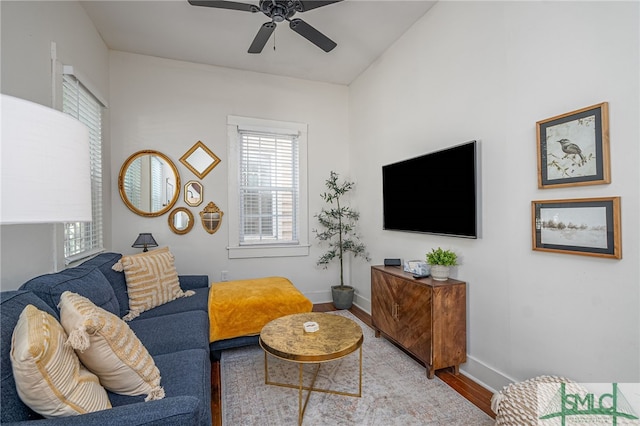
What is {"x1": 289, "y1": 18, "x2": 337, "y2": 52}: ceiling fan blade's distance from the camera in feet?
7.83

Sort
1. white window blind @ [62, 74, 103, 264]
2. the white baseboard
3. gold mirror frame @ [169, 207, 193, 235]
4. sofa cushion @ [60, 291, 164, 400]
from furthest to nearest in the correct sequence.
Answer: gold mirror frame @ [169, 207, 193, 235]
white window blind @ [62, 74, 103, 264]
the white baseboard
sofa cushion @ [60, 291, 164, 400]

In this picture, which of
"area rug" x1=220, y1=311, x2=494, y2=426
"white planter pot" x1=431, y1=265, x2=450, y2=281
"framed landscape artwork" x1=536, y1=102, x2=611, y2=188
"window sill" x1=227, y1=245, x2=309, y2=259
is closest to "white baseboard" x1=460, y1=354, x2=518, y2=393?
"area rug" x1=220, y1=311, x2=494, y2=426

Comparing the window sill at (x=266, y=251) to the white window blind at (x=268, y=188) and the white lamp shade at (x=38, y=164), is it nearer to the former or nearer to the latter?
the white window blind at (x=268, y=188)

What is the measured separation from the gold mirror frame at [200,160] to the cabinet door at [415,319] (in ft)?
8.81

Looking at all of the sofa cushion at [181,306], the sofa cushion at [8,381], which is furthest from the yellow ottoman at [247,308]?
the sofa cushion at [8,381]

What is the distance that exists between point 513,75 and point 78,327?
2.74 metres

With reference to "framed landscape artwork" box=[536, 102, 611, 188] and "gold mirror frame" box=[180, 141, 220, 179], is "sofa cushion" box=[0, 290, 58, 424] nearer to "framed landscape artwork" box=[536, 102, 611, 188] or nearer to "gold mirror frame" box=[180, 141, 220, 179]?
"framed landscape artwork" box=[536, 102, 611, 188]

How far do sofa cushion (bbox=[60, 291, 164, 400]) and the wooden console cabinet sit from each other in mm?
1805

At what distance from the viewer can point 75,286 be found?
171cm

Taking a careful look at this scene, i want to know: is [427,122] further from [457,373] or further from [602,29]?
[457,373]

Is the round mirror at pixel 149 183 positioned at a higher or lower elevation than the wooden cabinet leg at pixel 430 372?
higher

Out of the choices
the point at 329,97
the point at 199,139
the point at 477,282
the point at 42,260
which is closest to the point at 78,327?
the point at 42,260

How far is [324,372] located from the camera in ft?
7.88

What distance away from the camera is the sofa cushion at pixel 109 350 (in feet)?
3.74
